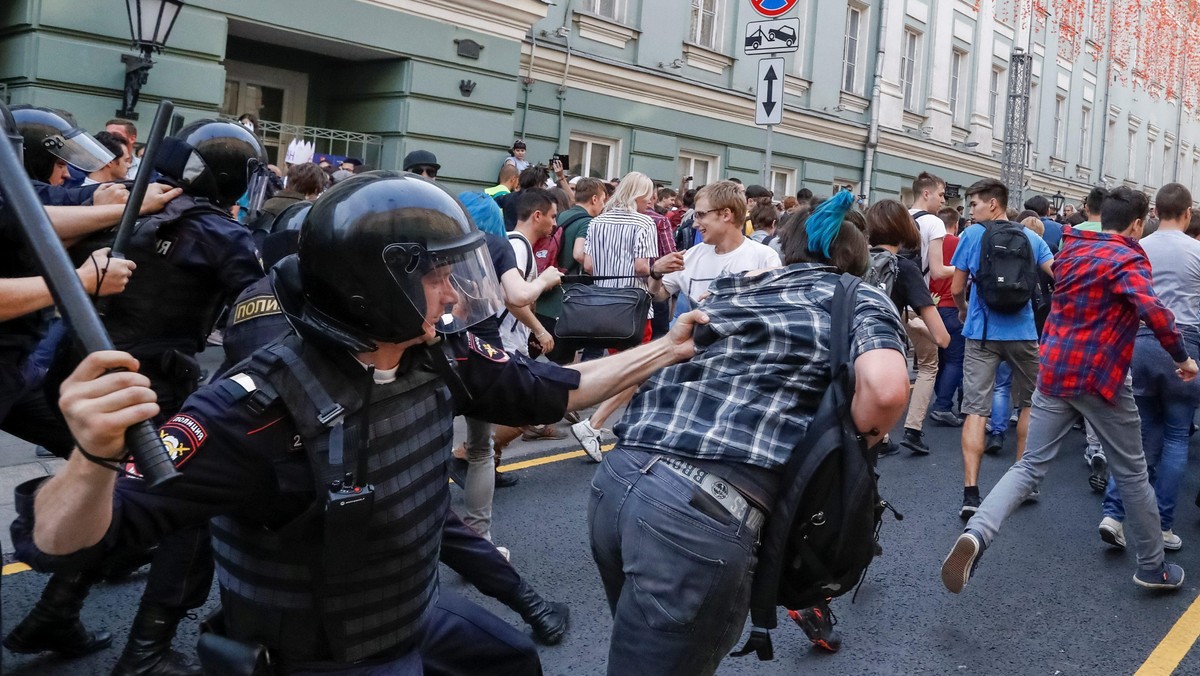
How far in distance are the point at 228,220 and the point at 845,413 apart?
2.31m

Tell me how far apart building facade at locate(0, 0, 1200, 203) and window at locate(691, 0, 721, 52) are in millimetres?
26

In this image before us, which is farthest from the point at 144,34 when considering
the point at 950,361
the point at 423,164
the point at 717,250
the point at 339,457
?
the point at 339,457

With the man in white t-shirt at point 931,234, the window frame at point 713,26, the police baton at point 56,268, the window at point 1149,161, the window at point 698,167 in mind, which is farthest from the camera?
the window at point 1149,161

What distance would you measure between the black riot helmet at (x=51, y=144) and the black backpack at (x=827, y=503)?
120 inches

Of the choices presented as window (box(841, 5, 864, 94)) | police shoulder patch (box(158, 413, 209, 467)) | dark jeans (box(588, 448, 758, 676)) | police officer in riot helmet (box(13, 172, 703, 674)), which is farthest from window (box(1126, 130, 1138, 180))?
police shoulder patch (box(158, 413, 209, 467))

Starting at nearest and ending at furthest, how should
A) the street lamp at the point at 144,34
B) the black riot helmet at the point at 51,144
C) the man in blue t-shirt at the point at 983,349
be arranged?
the black riot helmet at the point at 51,144 → the man in blue t-shirt at the point at 983,349 → the street lamp at the point at 144,34

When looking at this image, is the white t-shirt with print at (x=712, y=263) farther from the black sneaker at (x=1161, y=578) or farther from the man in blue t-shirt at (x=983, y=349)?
the black sneaker at (x=1161, y=578)

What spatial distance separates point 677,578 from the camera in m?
2.42

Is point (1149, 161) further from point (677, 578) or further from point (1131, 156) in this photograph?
point (677, 578)

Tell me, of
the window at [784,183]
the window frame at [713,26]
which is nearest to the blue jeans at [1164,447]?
the window frame at [713,26]

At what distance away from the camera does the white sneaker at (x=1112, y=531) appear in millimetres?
5352

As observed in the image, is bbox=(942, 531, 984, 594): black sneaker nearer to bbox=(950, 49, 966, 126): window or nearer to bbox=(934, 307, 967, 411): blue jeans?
bbox=(934, 307, 967, 411): blue jeans

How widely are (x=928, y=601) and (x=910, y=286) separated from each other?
2.58 m

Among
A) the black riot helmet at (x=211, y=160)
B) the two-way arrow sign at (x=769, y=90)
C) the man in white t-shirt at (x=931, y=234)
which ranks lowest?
the black riot helmet at (x=211, y=160)
